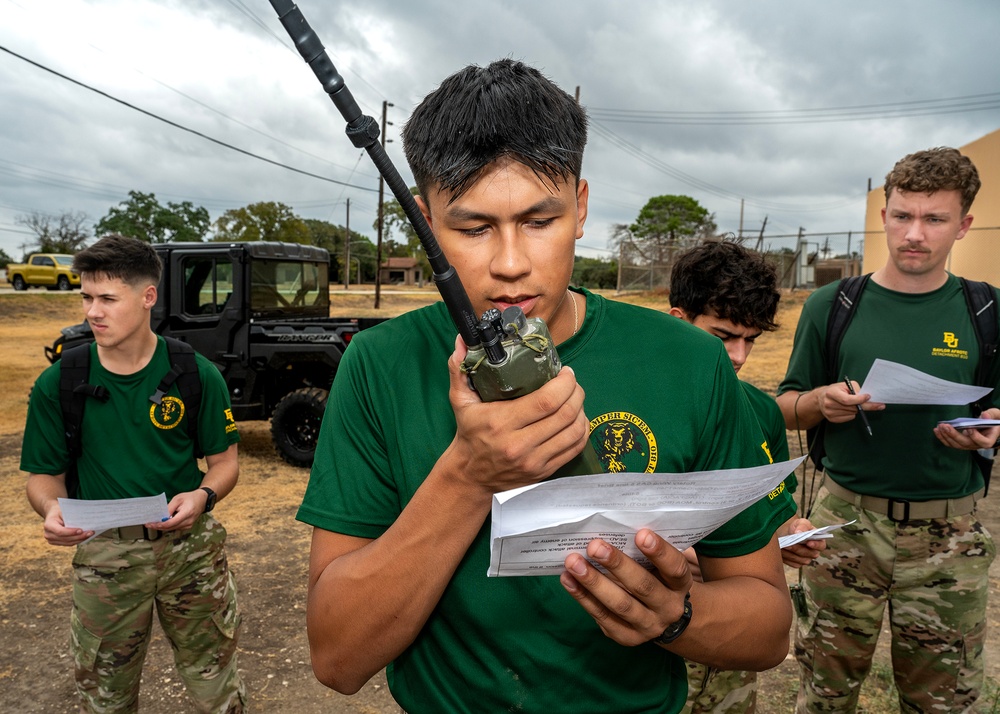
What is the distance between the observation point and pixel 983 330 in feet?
9.91

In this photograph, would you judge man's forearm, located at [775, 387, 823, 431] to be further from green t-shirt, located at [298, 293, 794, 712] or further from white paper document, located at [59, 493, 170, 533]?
white paper document, located at [59, 493, 170, 533]

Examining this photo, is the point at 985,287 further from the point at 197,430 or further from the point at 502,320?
the point at 197,430

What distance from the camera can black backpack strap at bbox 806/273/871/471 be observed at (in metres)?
3.22

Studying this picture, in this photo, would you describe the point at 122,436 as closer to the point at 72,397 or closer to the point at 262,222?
the point at 72,397

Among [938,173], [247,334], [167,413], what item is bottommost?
[167,413]

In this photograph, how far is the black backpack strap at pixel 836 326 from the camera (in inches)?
127

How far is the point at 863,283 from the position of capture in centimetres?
326

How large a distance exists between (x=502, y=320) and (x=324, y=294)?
8771 millimetres

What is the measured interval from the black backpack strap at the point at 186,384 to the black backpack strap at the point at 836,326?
280cm

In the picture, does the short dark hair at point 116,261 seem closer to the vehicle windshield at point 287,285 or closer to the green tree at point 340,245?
the vehicle windshield at point 287,285

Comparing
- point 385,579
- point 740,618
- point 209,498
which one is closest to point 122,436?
point 209,498

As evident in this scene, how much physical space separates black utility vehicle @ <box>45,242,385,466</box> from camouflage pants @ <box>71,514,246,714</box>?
4.51m

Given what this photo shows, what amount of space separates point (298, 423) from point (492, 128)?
23.5 ft

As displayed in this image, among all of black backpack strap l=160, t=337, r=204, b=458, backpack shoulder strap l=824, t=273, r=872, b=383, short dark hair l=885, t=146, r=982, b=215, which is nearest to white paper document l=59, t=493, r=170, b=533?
black backpack strap l=160, t=337, r=204, b=458
